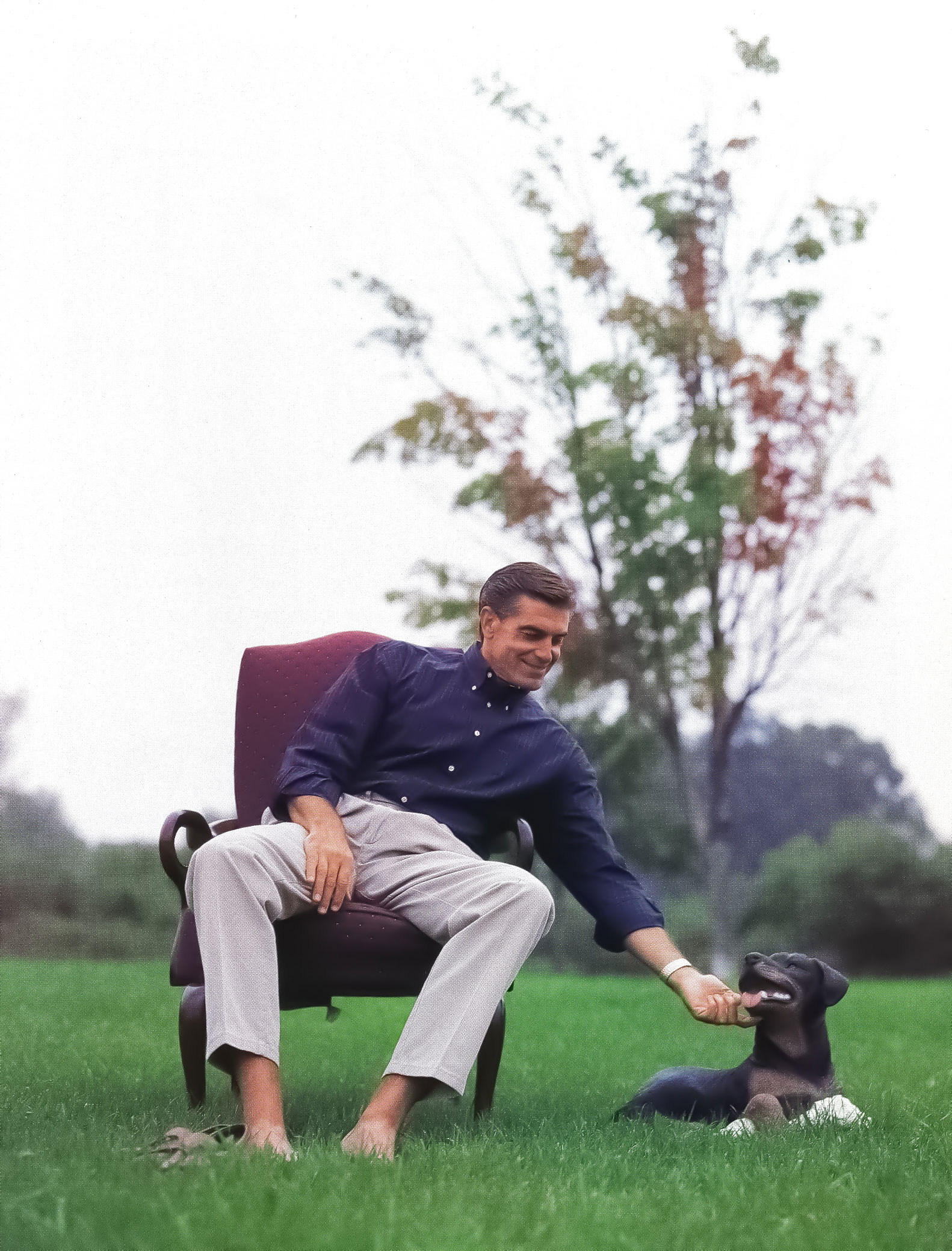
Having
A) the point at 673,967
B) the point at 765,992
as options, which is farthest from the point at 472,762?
the point at 765,992

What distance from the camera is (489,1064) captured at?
7.76 ft

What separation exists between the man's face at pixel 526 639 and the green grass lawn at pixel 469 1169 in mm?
736

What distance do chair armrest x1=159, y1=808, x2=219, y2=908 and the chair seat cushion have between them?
21 cm

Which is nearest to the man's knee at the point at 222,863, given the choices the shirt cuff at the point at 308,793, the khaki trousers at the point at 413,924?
the khaki trousers at the point at 413,924

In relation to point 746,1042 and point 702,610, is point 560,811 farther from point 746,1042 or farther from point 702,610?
point 702,610

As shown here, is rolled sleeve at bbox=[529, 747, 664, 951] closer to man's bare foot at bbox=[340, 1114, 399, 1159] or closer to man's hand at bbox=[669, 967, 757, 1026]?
man's hand at bbox=[669, 967, 757, 1026]

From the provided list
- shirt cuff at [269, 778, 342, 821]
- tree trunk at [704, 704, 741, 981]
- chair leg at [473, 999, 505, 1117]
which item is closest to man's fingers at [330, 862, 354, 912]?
shirt cuff at [269, 778, 342, 821]

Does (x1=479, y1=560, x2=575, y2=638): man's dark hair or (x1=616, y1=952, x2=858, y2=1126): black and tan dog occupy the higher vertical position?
(x1=479, y1=560, x2=575, y2=638): man's dark hair

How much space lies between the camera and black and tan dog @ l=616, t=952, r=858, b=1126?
7.15 ft

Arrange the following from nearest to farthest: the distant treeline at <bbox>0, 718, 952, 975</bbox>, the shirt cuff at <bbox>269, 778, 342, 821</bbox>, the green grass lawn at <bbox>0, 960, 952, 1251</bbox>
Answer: the green grass lawn at <bbox>0, 960, 952, 1251</bbox>
the shirt cuff at <bbox>269, 778, 342, 821</bbox>
the distant treeline at <bbox>0, 718, 952, 975</bbox>

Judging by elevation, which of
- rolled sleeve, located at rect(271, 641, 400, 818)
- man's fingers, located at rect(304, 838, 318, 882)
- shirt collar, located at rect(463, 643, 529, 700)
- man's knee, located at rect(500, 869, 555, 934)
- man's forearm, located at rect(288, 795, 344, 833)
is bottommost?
man's knee, located at rect(500, 869, 555, 934)

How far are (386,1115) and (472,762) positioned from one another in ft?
2.20

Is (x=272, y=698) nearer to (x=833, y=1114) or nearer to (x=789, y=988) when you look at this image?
(x=789, y=988)

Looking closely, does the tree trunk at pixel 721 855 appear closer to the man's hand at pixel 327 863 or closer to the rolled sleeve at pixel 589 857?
the rolled sleeve at pixel 589 857
